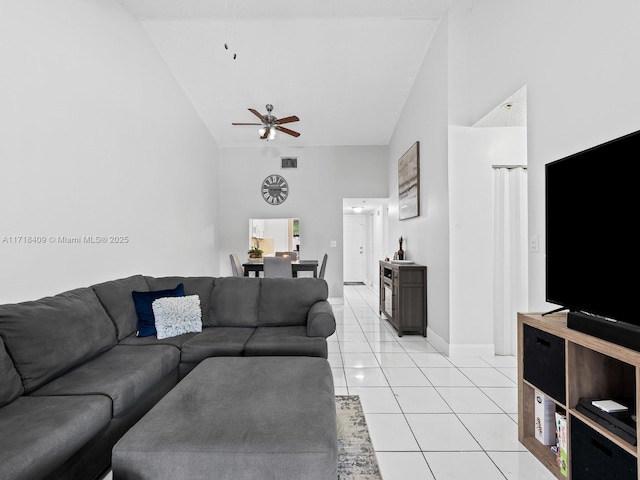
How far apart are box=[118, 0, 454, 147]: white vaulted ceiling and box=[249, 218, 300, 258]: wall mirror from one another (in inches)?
74.9

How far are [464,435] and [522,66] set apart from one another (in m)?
2.55

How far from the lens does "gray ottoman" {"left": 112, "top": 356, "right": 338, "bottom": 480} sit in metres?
1.18

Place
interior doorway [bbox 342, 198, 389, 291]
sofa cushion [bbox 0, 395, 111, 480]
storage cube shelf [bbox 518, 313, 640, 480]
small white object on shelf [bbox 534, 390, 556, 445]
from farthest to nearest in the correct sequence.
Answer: interior doorway [bbox 342, 198, 389, 291], small white object on shelf [bbox 534, 390, 556, 445], storage cube shelf [bbox 518, 313, 640, 480], sofa cushion [bbox 0, 395, 111, 480]

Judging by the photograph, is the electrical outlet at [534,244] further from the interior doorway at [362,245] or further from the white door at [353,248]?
the white door at [353,248]

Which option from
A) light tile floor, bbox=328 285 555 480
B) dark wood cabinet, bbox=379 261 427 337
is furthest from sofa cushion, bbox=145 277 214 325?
dark wood cabinet, bbox=379 261 427 337

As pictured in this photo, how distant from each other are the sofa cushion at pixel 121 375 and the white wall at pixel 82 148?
2.69ft

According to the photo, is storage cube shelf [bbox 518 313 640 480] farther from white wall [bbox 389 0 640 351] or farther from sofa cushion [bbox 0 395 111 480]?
sofa cushion [bbox 0 395 111 480]

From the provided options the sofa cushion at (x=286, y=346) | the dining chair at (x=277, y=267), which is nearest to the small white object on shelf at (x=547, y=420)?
the sofa cushion at (x=286, y=346)

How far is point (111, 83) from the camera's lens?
3.29m

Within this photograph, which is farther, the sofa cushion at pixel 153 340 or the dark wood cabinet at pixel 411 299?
the dark wood cabinet at pixel 411 299

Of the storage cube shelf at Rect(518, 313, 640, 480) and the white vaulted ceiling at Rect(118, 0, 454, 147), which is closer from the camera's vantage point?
the storage cube shelf at Rect(518, 313, 640, 480)

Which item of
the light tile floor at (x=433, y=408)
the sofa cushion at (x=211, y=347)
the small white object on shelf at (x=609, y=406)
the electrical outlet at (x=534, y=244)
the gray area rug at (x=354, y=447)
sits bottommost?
the light tile floor at (x=433, y=408)

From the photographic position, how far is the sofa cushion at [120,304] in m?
2.48

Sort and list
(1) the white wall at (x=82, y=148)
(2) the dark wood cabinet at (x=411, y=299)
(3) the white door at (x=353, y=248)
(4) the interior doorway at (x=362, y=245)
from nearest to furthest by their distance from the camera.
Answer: (1) the white wall at (x=82, y=148) < (2) the dark wood cabinet at (x=411, y=299) < (4) the interior doorway at (x=362, y=245) < (3) the white door at (x=353, y=248)
